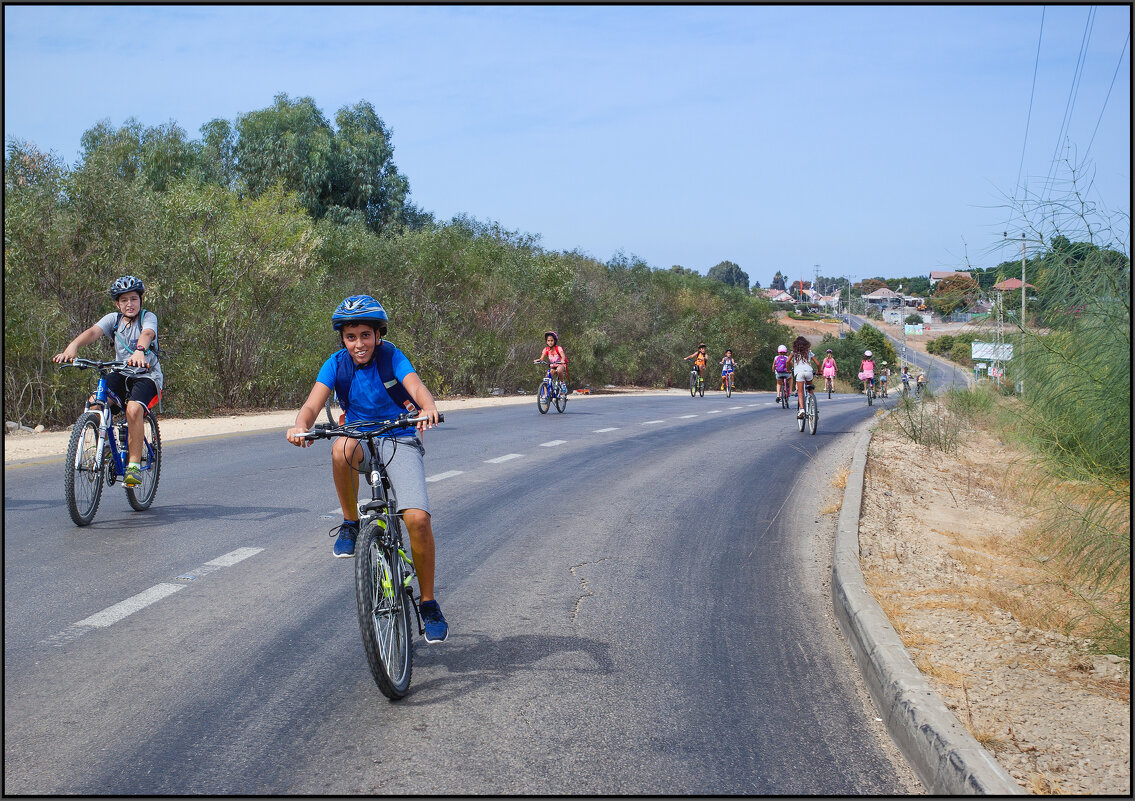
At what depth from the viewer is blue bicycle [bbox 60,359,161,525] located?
8.41 metres

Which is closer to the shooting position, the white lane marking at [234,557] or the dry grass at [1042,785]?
the dry grass at [1042,785]

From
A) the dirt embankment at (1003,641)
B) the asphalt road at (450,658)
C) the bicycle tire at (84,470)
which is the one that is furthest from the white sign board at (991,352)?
the bicycle tire at (84,470)

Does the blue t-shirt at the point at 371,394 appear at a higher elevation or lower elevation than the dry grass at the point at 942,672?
higher

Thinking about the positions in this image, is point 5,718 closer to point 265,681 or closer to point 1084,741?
point 265,681

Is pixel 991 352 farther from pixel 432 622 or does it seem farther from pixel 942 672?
pixel 432 622

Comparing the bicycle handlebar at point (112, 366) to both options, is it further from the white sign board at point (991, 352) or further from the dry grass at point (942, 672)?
the white sign board at point (991, 352)

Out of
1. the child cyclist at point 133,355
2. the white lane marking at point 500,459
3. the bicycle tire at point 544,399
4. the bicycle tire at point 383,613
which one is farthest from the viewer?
the bicycle tire at point 544,399

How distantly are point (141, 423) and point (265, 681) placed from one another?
4.61 meters

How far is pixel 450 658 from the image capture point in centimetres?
543

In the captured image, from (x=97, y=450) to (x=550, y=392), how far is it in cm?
1571

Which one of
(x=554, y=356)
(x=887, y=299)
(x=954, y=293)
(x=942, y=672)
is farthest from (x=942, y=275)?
(x=887, y=299)

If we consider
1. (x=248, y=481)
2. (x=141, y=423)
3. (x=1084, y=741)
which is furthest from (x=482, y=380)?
(x=1084, y=741)

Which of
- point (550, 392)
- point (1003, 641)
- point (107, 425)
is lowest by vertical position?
point (1003, 641)

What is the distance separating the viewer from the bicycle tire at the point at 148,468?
9.18 m
